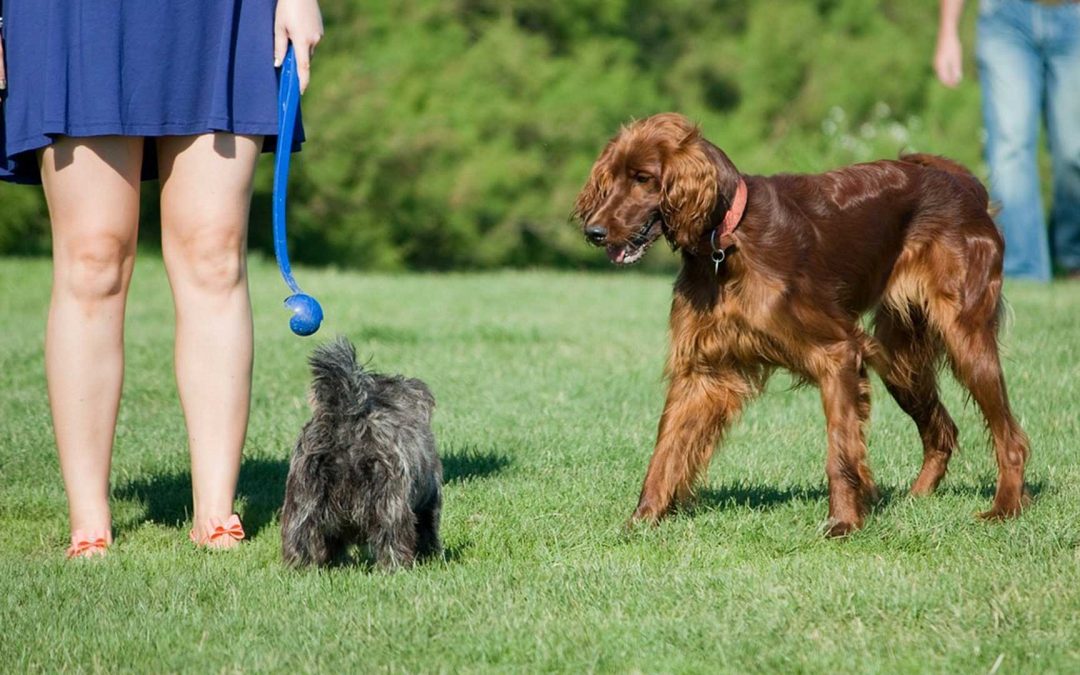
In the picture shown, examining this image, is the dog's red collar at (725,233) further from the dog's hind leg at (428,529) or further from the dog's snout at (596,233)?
the dog's hind leg at (428,529)

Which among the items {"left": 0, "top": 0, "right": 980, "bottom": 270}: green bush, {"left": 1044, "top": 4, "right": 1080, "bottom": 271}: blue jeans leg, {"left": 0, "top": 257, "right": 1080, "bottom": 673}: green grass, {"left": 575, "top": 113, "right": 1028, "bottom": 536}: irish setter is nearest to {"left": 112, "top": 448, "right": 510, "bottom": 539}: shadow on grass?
{"left": 0, "top": 257, "right": 1080, "bottom": 673}: green grass

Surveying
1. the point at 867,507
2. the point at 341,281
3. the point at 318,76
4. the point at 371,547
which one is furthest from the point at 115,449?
the point at 318,76

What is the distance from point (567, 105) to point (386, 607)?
1418 cm

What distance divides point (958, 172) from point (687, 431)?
1.50 m

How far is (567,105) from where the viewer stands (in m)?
17.6

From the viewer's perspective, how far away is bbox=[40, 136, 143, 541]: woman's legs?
176 inches

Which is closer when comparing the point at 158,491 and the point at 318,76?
the point at 158,491

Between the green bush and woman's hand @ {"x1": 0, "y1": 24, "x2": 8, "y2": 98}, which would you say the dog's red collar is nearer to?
woman's hand @ {"x1": 0, "y1": 24, "x2": 8, "y2": 98}

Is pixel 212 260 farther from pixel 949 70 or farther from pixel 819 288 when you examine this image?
pixel 949 70

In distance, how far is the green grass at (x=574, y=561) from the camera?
3545 mm

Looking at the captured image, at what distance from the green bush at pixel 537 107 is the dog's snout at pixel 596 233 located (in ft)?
37.9

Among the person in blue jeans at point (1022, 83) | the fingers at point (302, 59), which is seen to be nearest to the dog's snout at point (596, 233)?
the fingers at point (302, 59)

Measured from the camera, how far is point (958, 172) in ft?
17.9

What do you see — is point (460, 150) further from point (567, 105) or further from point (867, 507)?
point (867, 507)
